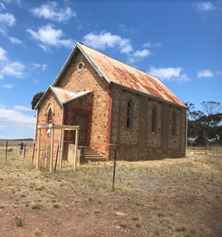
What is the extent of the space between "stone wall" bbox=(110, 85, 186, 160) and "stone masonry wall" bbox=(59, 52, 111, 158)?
55 centimetres

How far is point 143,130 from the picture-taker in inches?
727

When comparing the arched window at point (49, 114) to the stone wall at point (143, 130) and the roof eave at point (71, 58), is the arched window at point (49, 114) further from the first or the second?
the stone wall at point (143, 130)

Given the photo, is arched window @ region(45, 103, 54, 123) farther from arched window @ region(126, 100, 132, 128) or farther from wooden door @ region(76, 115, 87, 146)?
arched window @ region(126, 100, 132, 128)

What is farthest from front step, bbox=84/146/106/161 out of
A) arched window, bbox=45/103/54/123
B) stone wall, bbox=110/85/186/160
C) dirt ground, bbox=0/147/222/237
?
dirt ground, bbox=0/147/222/237

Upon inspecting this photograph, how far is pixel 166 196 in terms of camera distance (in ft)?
25.5

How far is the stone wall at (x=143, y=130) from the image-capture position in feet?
53.4

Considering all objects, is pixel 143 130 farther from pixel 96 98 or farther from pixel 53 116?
pixel 53 116

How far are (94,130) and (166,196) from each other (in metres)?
9.75

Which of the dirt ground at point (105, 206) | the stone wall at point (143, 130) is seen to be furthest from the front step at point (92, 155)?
the dirt ground at point (105, 206)

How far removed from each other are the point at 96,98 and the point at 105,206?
11.4m

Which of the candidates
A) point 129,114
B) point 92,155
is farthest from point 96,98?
point 92,155

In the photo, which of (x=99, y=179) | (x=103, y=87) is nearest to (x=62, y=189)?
(x=99, y=179)

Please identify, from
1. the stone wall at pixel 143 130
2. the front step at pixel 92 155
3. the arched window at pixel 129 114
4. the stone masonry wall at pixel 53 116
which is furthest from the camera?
the arched window at pixel 129 114

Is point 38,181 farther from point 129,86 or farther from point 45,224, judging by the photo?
point 129,86
